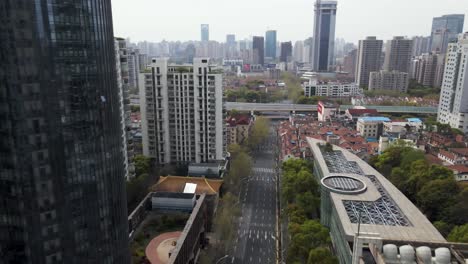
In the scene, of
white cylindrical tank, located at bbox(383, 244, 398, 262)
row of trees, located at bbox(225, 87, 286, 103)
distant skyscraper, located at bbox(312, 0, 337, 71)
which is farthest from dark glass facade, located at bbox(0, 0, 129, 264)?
distant skyscraper, located at bbox(312, 0, 337, 71)

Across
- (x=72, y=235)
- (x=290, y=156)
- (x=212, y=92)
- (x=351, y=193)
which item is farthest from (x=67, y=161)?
(x=290, y=156)

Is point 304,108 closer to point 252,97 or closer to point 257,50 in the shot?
point 252,97

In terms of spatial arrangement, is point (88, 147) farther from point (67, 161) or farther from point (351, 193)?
point (351, 193)

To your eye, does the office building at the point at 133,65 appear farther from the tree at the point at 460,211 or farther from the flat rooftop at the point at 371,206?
the tree at the point at 460,211

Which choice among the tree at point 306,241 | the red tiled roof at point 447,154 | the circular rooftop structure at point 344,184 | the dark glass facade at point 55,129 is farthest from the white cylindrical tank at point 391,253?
the red tiled roof at point 447,154

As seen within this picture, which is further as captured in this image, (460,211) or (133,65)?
(133,65)

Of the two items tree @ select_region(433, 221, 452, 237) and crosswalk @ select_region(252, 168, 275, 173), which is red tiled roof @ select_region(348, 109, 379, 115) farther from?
tree @ select_region(433, 221, 452, 237)

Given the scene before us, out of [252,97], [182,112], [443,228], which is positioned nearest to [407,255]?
[443,228]
